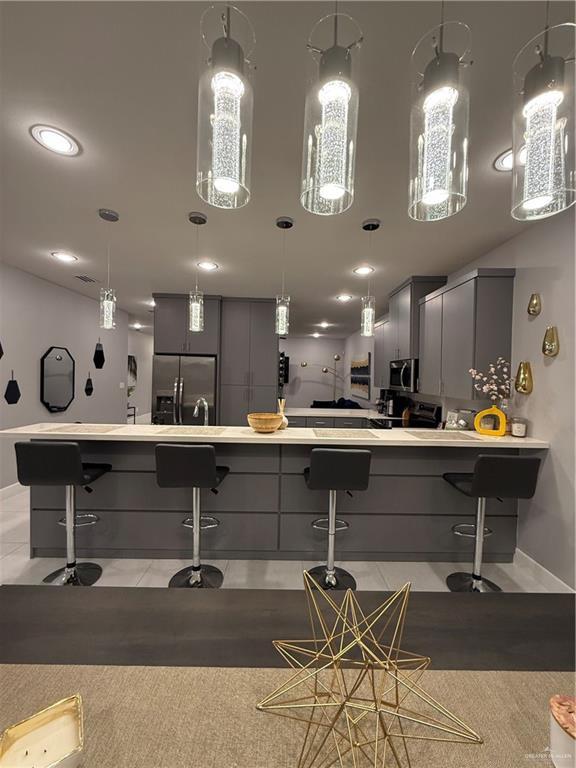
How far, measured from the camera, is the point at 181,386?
5.19 m

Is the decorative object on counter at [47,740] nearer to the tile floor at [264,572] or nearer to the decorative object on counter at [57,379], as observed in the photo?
the tile floor at [264,572]

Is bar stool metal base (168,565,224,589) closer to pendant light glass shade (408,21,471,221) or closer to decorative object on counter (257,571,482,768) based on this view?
decorative object on counter (257,571,482,768)

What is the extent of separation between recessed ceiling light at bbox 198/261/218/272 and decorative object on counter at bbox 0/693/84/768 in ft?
12.4

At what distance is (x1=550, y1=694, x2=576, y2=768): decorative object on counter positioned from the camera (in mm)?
478

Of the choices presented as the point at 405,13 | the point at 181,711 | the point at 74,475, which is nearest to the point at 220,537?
the point at 74,475

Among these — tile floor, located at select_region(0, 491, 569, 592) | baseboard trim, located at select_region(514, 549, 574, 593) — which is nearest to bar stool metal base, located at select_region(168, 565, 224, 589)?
tile floor, located at select_region(0, 491, 569, 592)

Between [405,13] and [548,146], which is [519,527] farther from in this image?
[405,13]

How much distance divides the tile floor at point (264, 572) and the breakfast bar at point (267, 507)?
0.25 feet

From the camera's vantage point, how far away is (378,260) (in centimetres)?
359

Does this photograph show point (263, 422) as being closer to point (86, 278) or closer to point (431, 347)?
point (431, 347)

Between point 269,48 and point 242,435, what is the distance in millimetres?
2093

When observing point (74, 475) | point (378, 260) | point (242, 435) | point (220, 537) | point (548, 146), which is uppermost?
point (378, 260)

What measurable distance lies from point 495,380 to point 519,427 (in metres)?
0.49

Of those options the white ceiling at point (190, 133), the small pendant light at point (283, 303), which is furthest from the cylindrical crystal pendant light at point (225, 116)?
the small pendant light at point (283, 303)
